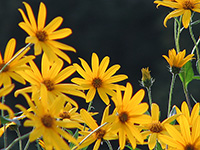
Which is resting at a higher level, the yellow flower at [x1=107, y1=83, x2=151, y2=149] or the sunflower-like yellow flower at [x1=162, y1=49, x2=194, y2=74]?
the sunflower-like yellow flower at [x1=162, y1=49, x2=194, y2=74]

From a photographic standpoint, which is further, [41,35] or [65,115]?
[65,115]

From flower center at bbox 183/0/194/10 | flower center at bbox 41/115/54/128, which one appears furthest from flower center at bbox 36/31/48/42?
flower center at bbox 183/0/194/10

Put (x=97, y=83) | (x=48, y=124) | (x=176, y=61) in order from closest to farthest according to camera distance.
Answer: (x=48, y=124)
(x=97, y=83)
(x=176, y=61)

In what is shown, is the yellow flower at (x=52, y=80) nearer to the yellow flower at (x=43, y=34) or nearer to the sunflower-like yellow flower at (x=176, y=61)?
the yellow flower at (x=43, y=34)

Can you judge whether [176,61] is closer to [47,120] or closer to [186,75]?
[186,75]

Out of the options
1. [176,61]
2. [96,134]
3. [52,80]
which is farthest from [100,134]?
[176,61]

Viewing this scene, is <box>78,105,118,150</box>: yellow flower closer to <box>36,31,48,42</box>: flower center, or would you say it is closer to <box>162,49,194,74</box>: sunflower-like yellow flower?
<box>36,31,48,42</box>: flower center
